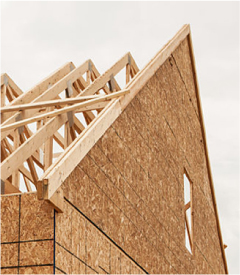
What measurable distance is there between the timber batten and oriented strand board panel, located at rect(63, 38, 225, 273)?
0.06 ft

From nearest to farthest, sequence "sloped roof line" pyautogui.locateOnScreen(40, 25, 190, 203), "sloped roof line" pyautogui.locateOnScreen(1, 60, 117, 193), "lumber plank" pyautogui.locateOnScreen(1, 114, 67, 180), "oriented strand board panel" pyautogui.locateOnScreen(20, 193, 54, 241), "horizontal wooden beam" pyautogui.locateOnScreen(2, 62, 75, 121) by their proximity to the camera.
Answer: "oriented strand board panel" pyautogui.locateOnScreen(20, 193, 54, 241)
"sloped roof line" pyautogui.locateOnScreen(40, 25, 190, 203)
"lumber plank" pyautogui.locateOnScreen(1, 114, 67, 180)
"sloped roof line" pyautogui.locateOnScreen(1, 60, 117, 193)
"horizontal wooden beam" pyautogui.locateOnScreen(2, 62, 75, 121)

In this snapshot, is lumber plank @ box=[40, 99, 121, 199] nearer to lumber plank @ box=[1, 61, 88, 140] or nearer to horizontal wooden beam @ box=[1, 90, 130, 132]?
horizontal wooden beam @ box=[1, 90, 130, 132]

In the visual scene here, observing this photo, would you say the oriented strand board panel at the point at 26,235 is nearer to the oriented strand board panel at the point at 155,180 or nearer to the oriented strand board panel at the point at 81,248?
the oriented strand board panel at the point at 81,248

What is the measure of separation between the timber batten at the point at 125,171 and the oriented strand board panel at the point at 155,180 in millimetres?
18

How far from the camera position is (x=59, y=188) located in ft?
21.7

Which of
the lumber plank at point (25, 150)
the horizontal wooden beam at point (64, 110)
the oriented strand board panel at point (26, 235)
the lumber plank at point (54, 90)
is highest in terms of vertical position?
the lumber plank at point (54, 90)

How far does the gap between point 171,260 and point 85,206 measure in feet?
12.6

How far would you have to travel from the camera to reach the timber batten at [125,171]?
6.80m

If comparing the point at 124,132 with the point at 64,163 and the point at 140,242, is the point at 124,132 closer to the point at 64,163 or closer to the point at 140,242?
the point at 140,242

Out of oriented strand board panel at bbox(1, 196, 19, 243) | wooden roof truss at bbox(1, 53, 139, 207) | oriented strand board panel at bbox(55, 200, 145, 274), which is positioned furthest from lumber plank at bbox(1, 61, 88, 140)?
oriented strand board panel at bbox(55, 200, 145, 274)

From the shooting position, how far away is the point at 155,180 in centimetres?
1022

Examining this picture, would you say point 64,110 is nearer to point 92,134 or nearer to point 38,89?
point 92,134

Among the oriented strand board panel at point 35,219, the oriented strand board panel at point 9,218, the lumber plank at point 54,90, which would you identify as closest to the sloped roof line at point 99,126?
the oriented strand board panel at point 35,219

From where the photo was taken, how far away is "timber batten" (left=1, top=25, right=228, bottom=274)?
6.80 meters
